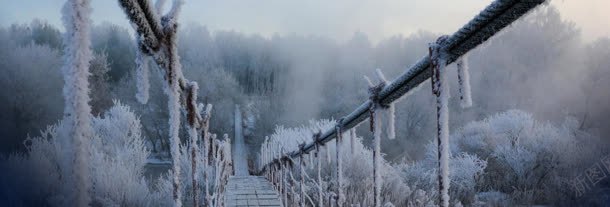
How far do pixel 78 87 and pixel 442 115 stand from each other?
1202 millimetres

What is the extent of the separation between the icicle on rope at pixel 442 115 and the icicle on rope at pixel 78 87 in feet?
3.84

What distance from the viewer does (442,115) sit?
5.18 feet

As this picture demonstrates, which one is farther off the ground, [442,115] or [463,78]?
[463,78]

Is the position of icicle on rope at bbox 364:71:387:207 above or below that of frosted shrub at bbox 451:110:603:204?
below

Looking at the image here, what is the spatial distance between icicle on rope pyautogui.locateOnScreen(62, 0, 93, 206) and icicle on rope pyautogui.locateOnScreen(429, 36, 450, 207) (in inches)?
46.0

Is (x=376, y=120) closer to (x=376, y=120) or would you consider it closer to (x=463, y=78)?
(x=376, y=120)

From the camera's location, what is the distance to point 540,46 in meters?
38.9

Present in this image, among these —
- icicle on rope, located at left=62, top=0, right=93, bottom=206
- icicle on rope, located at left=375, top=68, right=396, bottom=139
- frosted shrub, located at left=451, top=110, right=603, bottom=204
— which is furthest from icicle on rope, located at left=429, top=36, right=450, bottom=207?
frosted shrub, located at left=451, top=110, right=603, bottom=204

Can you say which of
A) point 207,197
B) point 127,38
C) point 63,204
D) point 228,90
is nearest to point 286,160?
point 207,197

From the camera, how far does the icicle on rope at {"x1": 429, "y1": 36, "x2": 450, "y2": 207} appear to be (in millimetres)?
1566

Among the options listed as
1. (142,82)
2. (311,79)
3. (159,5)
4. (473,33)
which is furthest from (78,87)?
(311,79)

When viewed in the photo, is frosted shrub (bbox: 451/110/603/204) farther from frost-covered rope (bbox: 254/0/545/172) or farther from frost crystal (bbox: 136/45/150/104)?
frost crystal (bbox: 136/45/150/104)

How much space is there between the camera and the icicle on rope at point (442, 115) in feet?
5.14

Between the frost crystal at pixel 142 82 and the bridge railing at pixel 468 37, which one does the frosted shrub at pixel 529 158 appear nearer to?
the bridge railing at pixel 468 37
